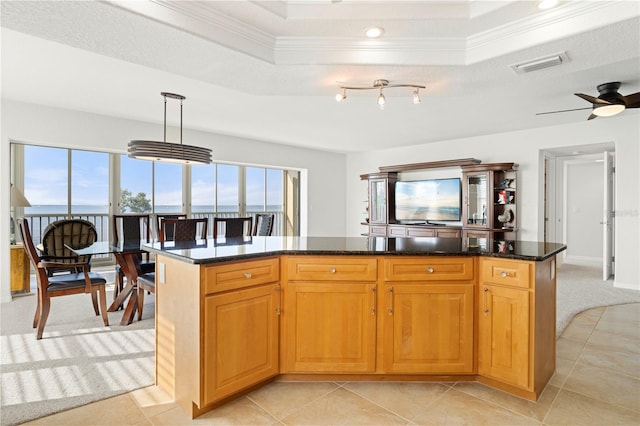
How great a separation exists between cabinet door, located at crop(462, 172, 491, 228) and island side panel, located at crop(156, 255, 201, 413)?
5.18m

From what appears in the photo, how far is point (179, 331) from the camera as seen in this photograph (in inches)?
83.2

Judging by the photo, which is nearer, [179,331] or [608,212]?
[179,331]

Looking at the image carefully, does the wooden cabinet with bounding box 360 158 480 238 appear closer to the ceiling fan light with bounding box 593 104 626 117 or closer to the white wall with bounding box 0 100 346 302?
the white wall with bounding box 0 100 346 302

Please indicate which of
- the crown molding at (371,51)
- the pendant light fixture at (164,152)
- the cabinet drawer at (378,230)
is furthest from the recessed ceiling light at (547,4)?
the cabinet drawer at (378,230)

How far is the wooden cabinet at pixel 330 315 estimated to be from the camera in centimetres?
232

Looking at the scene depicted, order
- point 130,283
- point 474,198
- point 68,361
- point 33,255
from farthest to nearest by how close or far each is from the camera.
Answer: point 474,198 < point 130,283 < point 33,255 < point 68,361

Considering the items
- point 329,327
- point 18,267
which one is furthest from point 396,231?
point 18,267

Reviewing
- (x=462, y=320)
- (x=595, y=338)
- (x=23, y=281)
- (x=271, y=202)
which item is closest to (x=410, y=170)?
(x=271, y=202)

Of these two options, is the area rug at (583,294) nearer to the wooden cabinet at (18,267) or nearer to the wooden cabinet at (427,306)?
the wooden cabinet at (427,306)

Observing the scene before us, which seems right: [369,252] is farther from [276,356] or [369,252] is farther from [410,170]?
[410,170]

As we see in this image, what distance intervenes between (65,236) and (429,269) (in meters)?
4.05

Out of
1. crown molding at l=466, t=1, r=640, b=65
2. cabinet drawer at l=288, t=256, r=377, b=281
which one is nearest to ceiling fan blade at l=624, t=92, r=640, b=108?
crown molding at l=466, t=1, r=640, b=65

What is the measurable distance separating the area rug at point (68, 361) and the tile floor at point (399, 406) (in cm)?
17

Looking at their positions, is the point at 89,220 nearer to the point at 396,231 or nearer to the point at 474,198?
the point at 396,231
